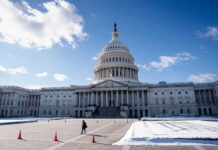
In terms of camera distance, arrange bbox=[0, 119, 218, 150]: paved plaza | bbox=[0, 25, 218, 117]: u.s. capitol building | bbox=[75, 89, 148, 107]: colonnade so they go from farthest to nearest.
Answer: bbox=[75, 89, 148, 107]: colonnade < bbox=[0, 25, 218, 117]: u.s. capitol building < bbox=[0, 119, 218, 150]: paved plaza

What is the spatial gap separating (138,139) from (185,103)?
74.2m

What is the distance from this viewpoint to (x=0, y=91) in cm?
9181

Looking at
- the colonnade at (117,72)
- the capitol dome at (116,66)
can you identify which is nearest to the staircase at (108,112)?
the capitol dome at (116,66)

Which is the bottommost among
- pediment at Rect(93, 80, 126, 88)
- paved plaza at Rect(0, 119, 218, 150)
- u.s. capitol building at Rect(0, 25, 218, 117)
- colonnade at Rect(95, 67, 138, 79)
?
paved plaza at Rect(0, 119, 218, 150)

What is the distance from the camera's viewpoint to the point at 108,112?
3184 inches

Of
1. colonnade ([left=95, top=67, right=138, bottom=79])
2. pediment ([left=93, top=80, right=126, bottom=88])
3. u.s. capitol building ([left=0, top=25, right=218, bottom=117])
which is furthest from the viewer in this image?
colonnade ([left=95, top=67, right=138, bottom=79])

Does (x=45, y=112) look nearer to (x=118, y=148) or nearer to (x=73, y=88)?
(x=73, y=88)

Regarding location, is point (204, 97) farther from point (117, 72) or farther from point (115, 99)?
Result: point (117, 72)

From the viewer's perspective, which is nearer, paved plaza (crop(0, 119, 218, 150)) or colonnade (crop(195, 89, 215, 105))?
paved plaza (crop(0, 119, 218, 150))

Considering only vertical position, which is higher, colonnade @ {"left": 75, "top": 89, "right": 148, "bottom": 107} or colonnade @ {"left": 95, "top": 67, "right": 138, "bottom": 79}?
colonnade @ {"left": 95, "top": 67, "right": 138, "bottom": 79}

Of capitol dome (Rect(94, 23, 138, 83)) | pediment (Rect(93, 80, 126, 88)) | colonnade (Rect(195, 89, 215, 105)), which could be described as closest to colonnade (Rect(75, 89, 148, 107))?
pediment (Rect(93, 80, 126, 88))

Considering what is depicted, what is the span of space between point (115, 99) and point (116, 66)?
24422 mm

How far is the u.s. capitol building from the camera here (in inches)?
3228

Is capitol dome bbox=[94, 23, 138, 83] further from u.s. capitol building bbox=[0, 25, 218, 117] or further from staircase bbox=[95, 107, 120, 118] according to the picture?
staircase bbox=[95, 107, 120, 118]
